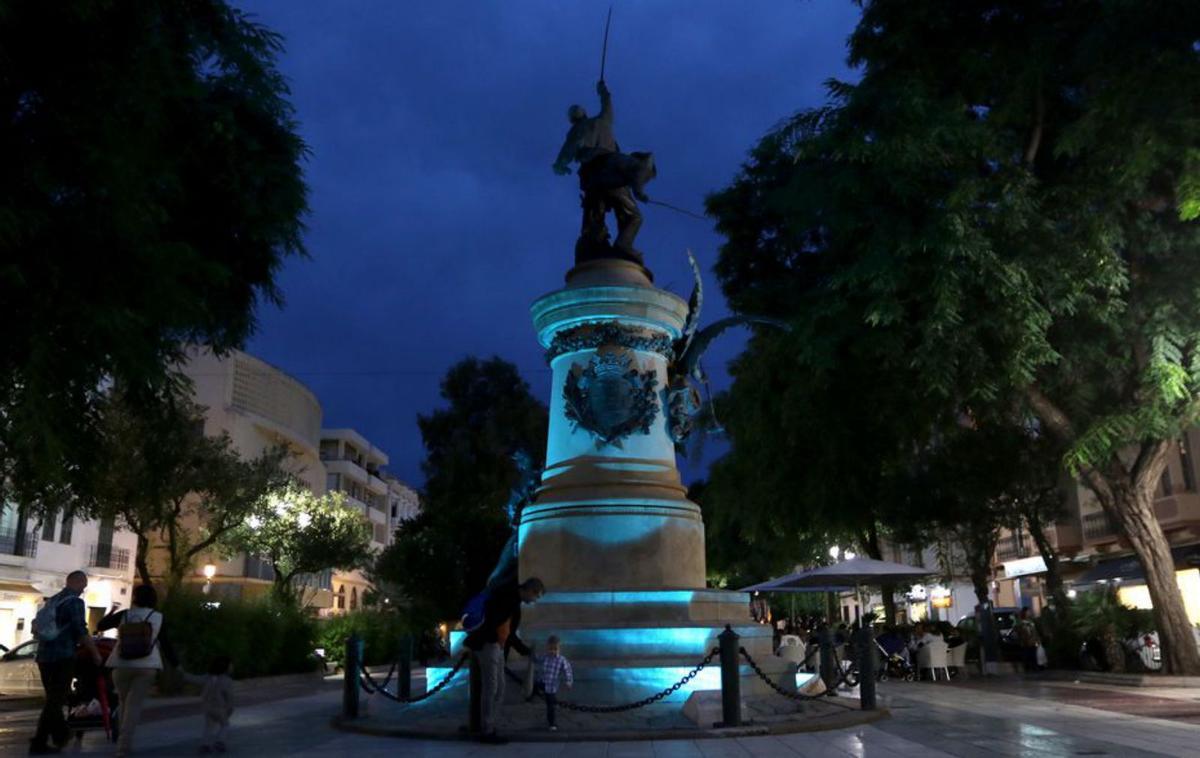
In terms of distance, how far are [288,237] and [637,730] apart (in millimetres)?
6012

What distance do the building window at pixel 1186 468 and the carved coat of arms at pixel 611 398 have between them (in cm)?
2407

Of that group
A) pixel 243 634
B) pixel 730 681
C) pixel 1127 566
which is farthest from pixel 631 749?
pixel 1127 566

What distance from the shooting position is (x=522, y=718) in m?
9.97

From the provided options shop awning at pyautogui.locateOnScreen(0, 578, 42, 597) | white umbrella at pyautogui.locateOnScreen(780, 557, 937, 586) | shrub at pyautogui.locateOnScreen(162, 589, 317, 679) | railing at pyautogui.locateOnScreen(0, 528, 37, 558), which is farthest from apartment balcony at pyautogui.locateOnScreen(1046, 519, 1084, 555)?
railing at pyautogui.locateOnScreen(0, 528, 37, 558)

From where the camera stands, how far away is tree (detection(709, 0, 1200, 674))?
1541 cm

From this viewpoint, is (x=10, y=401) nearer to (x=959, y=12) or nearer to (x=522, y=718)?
(x=522, y=718)

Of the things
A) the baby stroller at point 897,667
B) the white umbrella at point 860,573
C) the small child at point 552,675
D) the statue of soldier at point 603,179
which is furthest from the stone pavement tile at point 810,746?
the baby stroller at point 897,667

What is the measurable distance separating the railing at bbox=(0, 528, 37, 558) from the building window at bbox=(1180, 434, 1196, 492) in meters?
35.7

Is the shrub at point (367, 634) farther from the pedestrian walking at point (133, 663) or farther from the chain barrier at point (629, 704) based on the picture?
the pedestrian walking at point (133, 663)

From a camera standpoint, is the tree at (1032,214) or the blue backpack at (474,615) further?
the tree at (1032,214)

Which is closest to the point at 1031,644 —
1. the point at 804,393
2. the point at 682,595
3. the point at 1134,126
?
the point at 804,393

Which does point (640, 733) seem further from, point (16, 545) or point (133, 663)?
point (16, 545)

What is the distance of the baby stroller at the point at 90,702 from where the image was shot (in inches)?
378

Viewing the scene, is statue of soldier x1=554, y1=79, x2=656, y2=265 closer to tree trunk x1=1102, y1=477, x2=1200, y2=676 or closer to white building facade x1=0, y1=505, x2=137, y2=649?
tree trunk x1=1102, y1=477, x2=1200, y2=676
